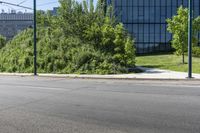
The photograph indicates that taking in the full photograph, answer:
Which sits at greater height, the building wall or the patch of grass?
the building wall

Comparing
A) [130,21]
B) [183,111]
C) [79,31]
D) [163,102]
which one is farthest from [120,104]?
[130,21]

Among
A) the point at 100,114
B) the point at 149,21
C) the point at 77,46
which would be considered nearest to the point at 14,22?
the point at 149,21

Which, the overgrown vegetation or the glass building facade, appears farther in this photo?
the glass building facade

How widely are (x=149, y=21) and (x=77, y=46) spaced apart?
34.3 m

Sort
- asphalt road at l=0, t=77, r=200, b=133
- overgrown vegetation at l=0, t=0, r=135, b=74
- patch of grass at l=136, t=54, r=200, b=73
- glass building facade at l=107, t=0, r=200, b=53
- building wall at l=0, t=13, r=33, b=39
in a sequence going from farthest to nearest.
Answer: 1. building wall at l=0, t=13, r=33, b=39
2. glass building facade at l=107, t=0, r=200, b=53
3. patch of grass at l=136, t=54, r=200, b=73
4. overgrown vegetation at l=0, t=0, r=135, b=74
5. asphalt road at l=0, t=77, r=200, b=133

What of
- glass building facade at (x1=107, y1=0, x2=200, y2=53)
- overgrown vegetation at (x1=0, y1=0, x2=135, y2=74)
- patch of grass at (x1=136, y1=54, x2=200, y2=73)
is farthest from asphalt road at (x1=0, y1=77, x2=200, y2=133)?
glass building facade at (x1=107, y1=0, x2=200, y2=53)

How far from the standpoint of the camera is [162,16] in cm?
6569

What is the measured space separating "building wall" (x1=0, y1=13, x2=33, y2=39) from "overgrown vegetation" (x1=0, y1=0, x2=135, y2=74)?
91012mm

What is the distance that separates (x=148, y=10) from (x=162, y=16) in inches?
107

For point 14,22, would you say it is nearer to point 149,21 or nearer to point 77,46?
point 149,21

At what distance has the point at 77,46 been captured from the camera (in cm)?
3381

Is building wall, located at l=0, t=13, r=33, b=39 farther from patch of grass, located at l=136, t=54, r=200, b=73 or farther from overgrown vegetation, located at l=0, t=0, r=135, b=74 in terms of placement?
overgrown vegetation, located at l=0, t=0, r=135, b=74

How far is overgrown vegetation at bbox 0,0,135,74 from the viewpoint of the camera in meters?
30.5

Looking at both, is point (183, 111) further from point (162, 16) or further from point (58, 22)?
point (162, 16)
